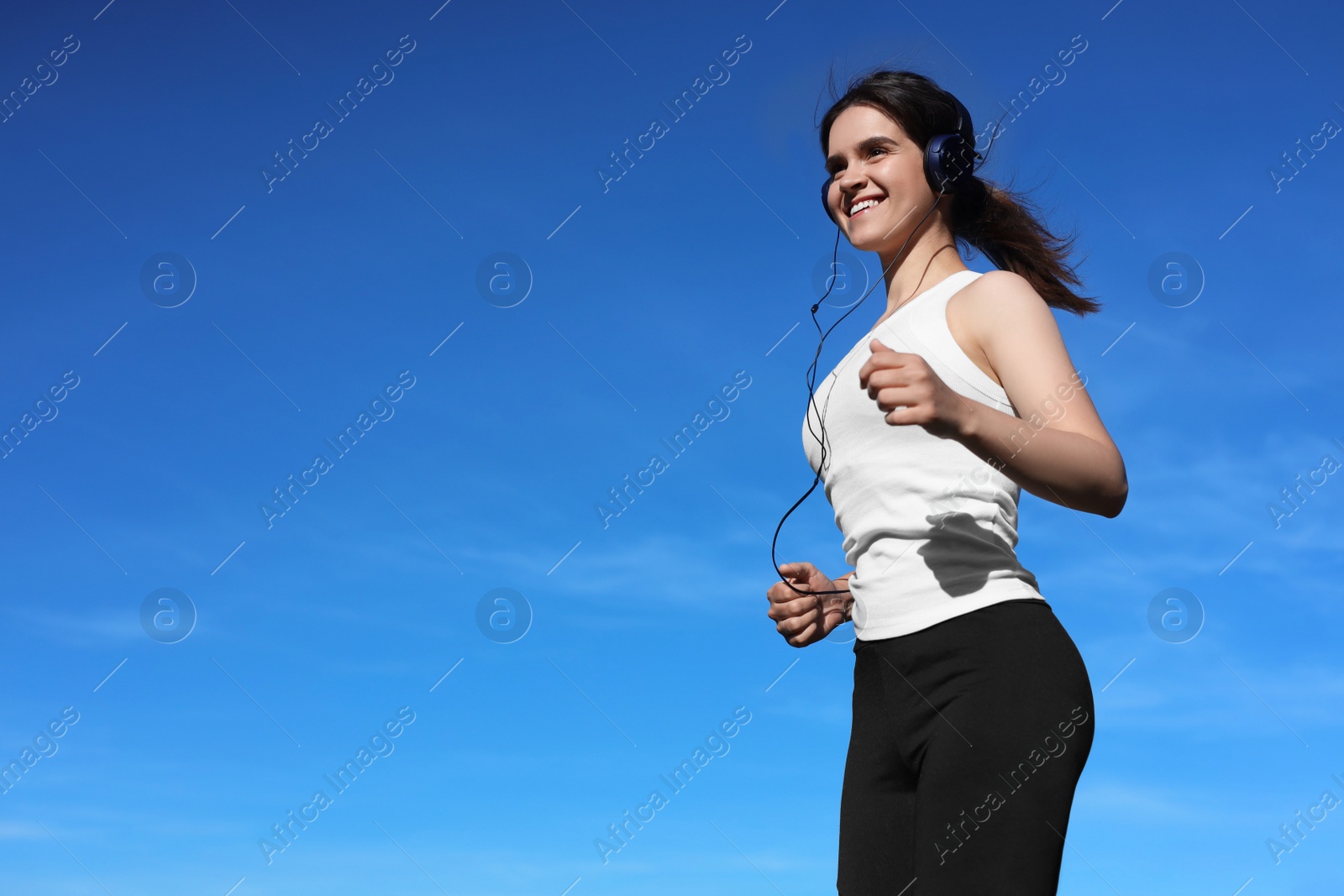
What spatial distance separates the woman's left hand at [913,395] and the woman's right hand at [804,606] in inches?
31.7

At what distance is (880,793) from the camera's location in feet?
6.95

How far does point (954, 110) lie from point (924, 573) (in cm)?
126

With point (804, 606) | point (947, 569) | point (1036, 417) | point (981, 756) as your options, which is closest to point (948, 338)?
point (1036, 417)

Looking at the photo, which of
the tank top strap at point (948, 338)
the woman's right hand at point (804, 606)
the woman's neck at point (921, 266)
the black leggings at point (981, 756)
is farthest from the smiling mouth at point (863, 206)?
the black leggings at point (981, 756)

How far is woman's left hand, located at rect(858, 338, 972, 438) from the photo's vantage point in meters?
1.72

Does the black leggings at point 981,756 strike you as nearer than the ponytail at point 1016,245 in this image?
Yes

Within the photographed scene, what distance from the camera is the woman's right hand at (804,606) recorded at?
247 centimetres

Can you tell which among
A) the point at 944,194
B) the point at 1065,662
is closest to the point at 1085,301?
the point at 944,194

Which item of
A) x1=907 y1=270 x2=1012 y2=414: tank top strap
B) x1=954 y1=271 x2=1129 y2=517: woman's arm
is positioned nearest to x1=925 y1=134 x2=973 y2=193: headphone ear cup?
x1=907 y1=270 x2=1012 y2=414: tank top strap

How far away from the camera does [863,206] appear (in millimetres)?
2578

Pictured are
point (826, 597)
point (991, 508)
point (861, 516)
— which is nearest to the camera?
point (991, 508)

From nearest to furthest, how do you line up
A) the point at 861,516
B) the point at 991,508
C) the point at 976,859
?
1. the point at 976,859
2. the point at 991,508
3. the point at 861,516

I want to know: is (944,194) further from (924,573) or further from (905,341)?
(924,573)

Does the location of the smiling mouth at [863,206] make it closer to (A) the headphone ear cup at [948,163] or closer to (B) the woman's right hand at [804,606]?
(A) the headphone ear cup at [948,163]
